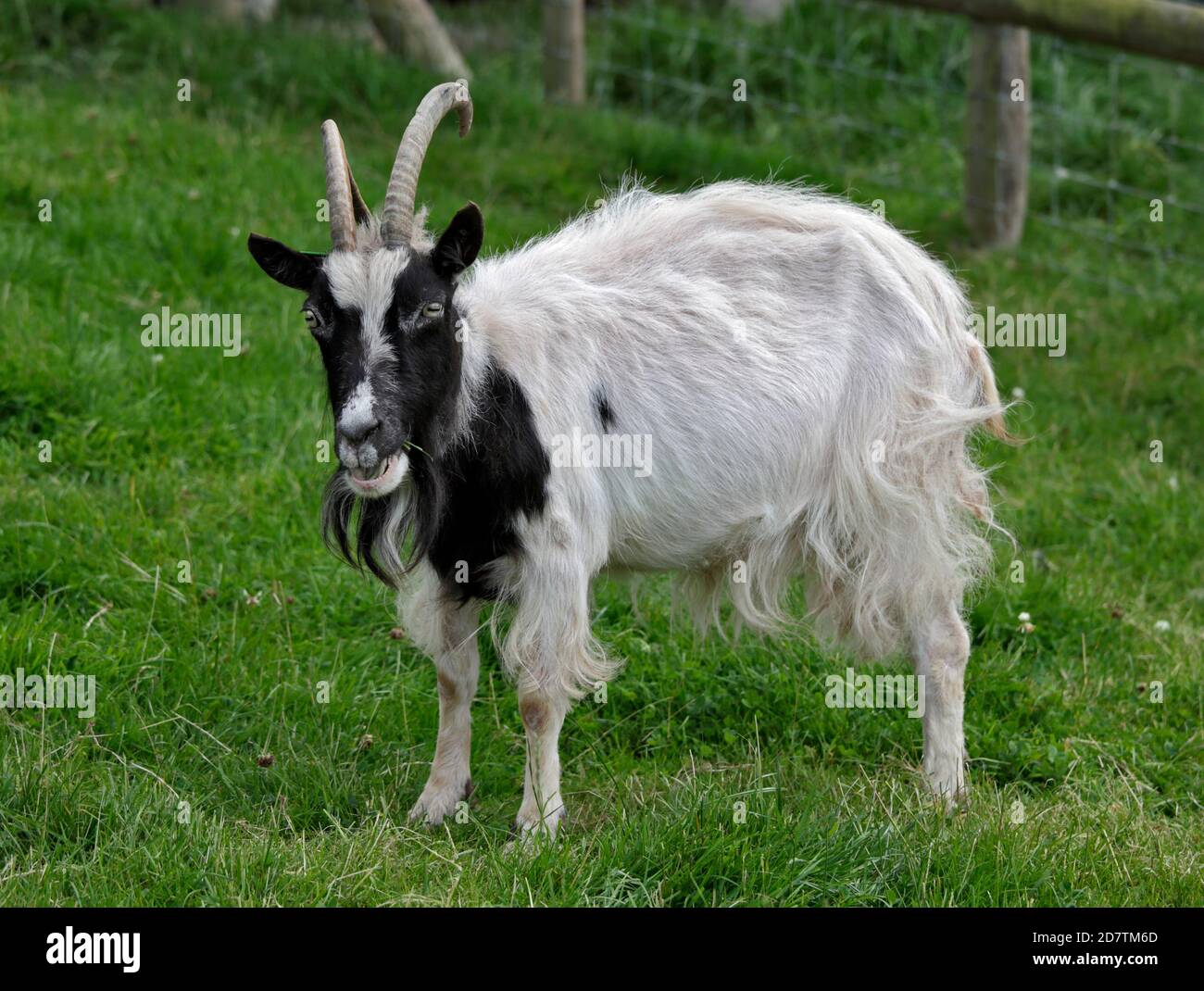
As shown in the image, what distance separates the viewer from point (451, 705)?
530cm

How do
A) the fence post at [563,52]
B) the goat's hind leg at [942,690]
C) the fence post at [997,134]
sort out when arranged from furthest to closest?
the fence post at [563,52] → the fence post at [997,134] → the goat's hind leg at [942,690]

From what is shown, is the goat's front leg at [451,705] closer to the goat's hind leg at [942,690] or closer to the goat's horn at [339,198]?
the goat's horn at [339,198]

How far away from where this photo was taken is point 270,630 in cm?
590

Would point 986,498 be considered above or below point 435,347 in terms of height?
below

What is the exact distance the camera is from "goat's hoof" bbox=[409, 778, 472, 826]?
5.20 metres

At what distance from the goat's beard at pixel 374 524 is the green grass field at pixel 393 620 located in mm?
728

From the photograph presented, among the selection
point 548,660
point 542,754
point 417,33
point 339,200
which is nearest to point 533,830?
point 542,754

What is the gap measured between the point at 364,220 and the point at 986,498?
2.29 m

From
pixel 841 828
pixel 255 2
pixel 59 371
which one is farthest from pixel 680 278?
pixel 255 2

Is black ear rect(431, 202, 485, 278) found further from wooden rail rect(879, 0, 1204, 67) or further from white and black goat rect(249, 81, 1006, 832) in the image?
wooden rail rect(879, 0, 1204, 67)

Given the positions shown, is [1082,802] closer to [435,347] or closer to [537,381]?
[537,381]

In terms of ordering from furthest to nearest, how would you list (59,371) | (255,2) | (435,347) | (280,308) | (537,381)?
1. (255,2)
2. (280,308)
3. (59,371)
4. (537,381)
5. (435,347)

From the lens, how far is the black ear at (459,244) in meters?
4.53

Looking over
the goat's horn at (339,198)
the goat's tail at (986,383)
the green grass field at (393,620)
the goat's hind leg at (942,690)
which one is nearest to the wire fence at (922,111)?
the green grass field at (393,620)
